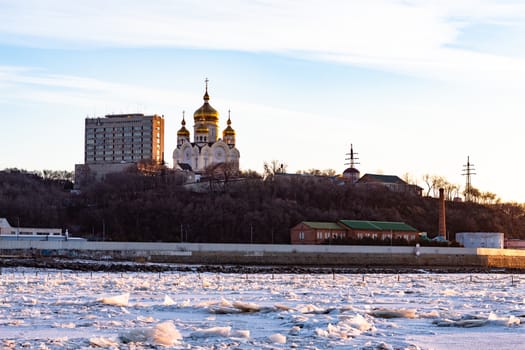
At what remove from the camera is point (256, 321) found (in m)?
17.5

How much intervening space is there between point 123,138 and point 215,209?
105816 mm

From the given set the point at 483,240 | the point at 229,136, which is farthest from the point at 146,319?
the point at 229,136

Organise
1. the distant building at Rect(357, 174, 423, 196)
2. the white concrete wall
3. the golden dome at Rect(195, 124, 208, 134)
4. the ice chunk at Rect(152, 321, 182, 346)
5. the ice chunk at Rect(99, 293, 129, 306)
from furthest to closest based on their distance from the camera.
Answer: the golden dome at Rect(195, 124, 208, 134) → the distant building at Rect(357, 174, 423, 196) → the white concrete wall → the ice chunk at Rect(99, 293, 129, 306) → the ice chunk at Rect(152, 321, 182, 346)

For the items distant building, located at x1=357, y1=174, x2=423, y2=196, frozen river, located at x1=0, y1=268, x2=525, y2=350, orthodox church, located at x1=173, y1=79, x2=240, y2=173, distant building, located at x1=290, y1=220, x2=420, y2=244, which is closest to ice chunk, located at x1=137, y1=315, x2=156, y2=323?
frozen river, located at x1=0, y1=268, x2=525, y2=350

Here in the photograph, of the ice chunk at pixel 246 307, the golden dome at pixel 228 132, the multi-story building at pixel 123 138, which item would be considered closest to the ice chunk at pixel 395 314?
the ice chunk at pixel 246 307

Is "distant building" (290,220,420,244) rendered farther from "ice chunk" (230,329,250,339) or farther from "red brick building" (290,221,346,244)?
"ice chunk" (230,329,250,339)

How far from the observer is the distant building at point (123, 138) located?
188 meters

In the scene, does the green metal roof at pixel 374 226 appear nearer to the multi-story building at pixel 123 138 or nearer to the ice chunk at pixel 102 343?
the ice chunk at pixel 102 343

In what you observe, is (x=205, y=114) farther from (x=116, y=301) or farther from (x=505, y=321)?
(x=505, y=321)

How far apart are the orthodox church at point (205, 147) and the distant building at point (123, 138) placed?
52950mm

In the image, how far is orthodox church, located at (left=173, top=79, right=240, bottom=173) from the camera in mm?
130000

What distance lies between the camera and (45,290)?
2578cm

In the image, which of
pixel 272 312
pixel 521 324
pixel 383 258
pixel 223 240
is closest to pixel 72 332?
pixel 272 312

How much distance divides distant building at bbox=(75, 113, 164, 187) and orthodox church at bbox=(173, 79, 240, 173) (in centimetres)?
5295
